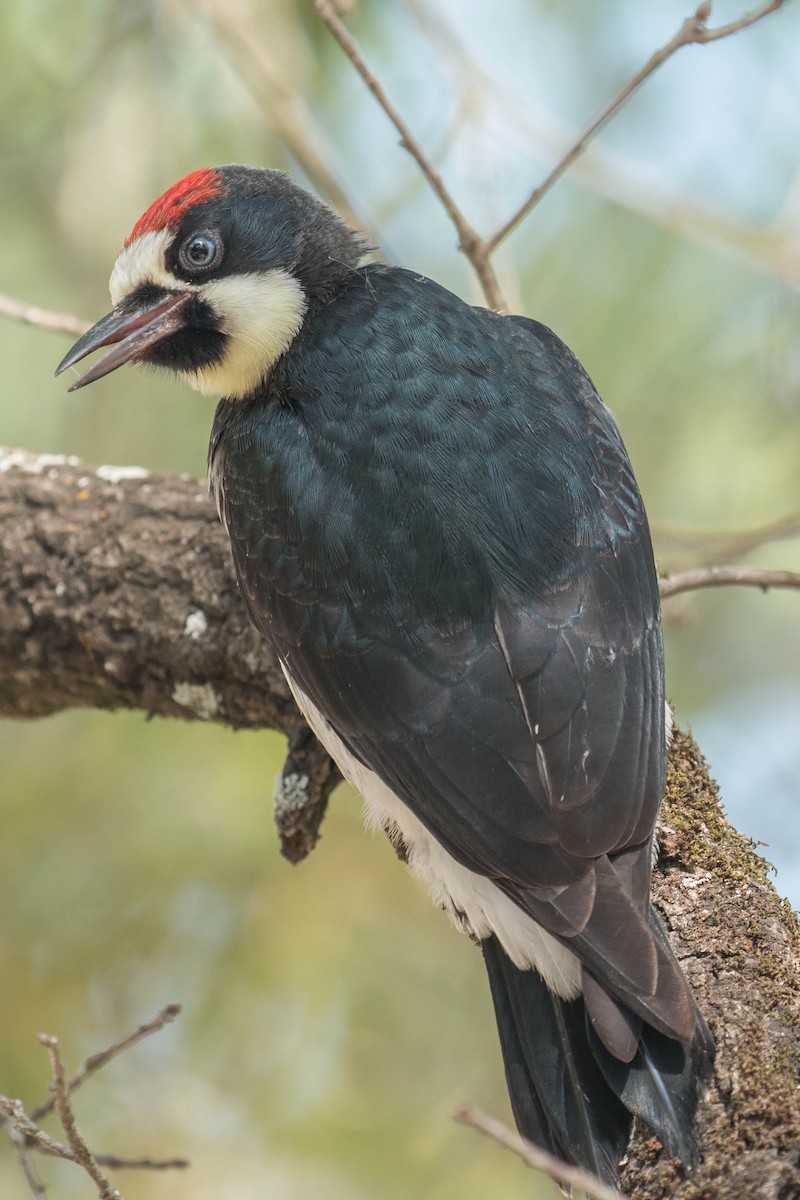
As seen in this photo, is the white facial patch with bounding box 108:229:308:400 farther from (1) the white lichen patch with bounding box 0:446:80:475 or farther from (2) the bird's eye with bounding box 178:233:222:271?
(1) the white lichen patch with bounding box 0:446:80:475

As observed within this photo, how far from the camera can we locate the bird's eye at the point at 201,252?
10.6 feet

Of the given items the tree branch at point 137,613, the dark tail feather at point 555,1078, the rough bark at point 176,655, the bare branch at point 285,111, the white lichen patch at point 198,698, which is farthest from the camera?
the bare branch at point 285,111

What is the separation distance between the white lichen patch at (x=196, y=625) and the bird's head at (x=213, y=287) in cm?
61

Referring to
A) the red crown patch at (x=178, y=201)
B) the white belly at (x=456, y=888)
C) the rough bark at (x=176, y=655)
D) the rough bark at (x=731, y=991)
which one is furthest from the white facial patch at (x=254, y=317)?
the rough bark at (x=731, y=991)

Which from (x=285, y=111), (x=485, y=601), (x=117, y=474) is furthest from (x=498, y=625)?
(x=285, y=111)

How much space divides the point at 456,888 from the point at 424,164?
193 cm

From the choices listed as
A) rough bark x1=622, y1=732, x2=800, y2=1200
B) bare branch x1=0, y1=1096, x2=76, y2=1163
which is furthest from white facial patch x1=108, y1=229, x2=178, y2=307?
bare branch x1=0, y1=1096, x2=76, y2=1163

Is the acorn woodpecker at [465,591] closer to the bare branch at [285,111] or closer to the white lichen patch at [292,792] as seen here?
Answer: the white lichen patch at [292,792]

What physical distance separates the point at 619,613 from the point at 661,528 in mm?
1651

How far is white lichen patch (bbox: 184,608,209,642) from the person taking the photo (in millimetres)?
3498

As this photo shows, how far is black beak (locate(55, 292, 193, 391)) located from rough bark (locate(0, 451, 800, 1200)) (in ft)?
1.89

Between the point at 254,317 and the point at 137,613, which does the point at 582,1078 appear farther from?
the point at 254,317

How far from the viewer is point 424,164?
137 inches

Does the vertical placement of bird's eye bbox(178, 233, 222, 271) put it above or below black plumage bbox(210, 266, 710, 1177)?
above
